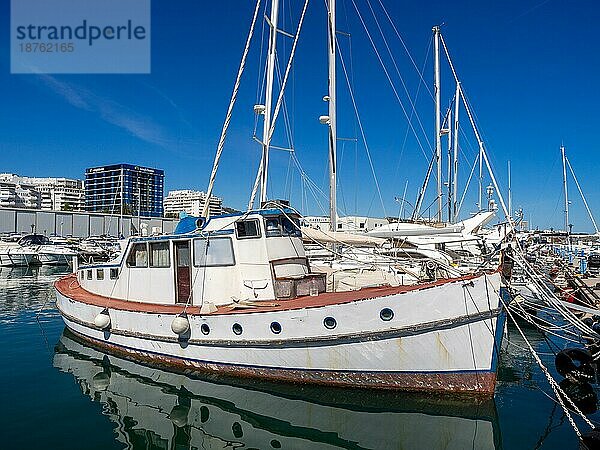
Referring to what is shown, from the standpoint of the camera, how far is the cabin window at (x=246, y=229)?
11.3m

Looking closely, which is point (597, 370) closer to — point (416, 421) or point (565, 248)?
point (416, 421)

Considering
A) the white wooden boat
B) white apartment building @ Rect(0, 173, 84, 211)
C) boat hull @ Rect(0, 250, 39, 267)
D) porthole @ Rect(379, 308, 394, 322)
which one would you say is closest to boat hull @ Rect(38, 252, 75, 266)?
boat hull @ Rect(0, 250, 39, 267)

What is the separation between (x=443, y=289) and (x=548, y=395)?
13.7 ft

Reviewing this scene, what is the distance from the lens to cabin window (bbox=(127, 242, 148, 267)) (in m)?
12.6

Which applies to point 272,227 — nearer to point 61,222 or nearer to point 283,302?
point 283,302

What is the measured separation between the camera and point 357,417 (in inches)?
342

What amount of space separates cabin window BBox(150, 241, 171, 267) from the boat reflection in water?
9.80 ft

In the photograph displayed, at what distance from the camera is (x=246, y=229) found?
11.4 metres

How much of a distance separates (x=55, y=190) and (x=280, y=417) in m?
183

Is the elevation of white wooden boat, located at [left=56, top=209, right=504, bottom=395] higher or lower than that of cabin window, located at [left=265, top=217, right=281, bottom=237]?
lower

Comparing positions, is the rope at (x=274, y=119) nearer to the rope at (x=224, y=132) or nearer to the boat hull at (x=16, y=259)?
the rope at (x=224, y=132)

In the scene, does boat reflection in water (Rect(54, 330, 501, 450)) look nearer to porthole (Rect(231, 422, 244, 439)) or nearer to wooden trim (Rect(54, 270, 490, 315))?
porthole (Rect(231, 422, 244, 439))

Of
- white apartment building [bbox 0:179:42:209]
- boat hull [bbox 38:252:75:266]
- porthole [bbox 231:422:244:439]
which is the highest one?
white apartment building [bbox 0:179:42:209]

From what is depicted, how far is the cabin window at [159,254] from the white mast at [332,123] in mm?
5686
